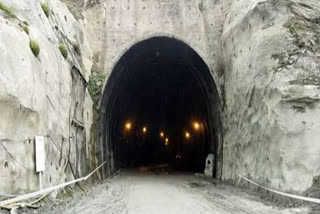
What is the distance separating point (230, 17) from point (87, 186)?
11613 millimetres

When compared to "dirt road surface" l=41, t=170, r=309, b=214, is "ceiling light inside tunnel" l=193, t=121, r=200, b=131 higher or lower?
higher

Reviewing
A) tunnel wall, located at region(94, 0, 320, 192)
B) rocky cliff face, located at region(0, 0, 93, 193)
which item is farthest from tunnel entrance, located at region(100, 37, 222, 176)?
rocky cliff face, located at region(0, 0, 93, 193)

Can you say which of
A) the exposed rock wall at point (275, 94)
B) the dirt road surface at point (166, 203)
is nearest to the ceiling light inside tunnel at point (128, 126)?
the exposed rock wall at point (275, 94)

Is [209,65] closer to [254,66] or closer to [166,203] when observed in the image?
[254,66]

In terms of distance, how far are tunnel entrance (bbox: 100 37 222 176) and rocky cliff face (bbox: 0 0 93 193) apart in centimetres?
436

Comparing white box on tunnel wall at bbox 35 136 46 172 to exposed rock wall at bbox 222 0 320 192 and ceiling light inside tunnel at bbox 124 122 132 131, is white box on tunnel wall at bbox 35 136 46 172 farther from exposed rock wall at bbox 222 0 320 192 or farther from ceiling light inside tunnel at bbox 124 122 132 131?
ceiling light inside tunnel at bbox 124 122 132 131

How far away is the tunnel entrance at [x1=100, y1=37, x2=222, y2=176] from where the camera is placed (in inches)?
907

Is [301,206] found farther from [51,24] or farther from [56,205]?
[51,24]

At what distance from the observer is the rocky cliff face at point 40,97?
9.70 m

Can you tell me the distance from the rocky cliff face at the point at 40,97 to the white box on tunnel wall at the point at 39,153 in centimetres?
14

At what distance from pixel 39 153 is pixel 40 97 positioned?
6.05 ft

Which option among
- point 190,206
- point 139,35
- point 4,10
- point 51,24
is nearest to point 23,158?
point 4,10

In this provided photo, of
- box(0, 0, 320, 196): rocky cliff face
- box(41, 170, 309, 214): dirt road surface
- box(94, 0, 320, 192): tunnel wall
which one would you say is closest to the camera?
box(0, 0, 320, 196): rocky cliff face

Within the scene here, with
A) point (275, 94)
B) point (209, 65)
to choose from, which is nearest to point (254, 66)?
point (275, 94)
